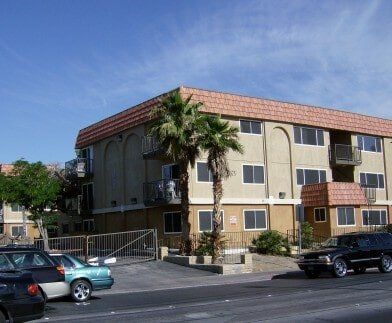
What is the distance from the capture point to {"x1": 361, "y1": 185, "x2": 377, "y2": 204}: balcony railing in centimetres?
4081

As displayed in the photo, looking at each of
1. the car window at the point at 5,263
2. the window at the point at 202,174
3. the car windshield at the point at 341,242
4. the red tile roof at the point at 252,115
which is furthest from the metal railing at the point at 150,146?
the car window at the point at 5,263

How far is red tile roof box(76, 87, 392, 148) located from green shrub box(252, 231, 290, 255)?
759 cm

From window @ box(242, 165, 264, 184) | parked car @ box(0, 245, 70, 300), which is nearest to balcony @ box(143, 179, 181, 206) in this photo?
window @ box(242, 165, 264, 184)

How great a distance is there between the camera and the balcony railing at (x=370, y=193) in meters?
40.8

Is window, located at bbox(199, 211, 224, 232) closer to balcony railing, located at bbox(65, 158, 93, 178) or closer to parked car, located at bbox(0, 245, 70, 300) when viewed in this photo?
balcony railing, located at bbox(65, 158, 93, 178)

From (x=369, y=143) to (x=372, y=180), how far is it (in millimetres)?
2841

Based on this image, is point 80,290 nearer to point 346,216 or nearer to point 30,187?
point 30,187

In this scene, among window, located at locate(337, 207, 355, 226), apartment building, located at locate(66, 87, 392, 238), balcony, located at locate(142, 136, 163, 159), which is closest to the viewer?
balcony, located at locate(142, 136, 163, 159)

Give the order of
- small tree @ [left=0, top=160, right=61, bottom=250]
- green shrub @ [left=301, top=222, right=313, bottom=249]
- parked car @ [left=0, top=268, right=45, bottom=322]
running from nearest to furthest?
parked car @ [left=0, top=268, right=45, bottom=322], green shrub @ [left=301, top=222, right=313, bottom=249], small tree @ [left=0, top=160, right=61, bottom=250]

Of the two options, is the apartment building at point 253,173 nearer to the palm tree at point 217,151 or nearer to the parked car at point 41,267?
the palm tree at point 217,151

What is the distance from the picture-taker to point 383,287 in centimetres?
1750

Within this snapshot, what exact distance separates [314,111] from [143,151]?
41.6ft

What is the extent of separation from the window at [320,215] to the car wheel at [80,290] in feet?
79.0

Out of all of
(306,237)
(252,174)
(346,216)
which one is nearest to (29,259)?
(306,237)
